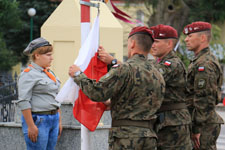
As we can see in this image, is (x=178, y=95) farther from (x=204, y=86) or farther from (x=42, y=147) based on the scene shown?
(x=42, y=147)

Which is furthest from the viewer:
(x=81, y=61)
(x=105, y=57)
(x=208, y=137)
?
(x=208, y=137)

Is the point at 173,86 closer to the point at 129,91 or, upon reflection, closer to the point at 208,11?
the point at 129,91

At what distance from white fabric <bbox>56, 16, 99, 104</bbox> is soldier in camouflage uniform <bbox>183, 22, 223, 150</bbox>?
1452mm

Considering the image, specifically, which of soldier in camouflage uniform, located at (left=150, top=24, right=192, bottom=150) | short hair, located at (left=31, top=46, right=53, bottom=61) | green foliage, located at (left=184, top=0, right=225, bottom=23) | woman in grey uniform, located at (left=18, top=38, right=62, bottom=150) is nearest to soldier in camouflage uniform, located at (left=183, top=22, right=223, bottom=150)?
soldier in camouflage uniform, located at (left=150, top=24, right=192, bottom=150)

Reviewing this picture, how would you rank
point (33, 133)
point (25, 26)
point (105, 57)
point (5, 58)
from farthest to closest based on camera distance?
point (25, 26), point (5, 58), point (33, 133), point (105, 57)

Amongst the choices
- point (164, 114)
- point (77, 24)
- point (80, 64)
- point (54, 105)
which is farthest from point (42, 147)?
point (77, 24)

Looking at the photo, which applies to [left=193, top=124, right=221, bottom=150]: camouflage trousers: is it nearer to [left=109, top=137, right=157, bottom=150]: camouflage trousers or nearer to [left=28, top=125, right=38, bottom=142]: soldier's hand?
[left=109, top=137, right=157, bottom=150]: camouflage trousers

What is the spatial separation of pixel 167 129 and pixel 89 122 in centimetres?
102

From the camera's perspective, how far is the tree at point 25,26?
1093 inches

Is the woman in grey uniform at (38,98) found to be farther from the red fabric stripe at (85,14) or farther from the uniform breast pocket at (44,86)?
the red fabric stripe at (85,14)

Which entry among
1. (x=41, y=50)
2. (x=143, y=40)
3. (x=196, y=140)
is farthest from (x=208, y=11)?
(x=143, y=40)

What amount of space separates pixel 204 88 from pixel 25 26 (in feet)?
80.9

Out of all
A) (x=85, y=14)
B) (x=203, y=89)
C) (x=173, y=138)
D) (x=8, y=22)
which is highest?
(x=85, y=14)

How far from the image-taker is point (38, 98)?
4.98 m
